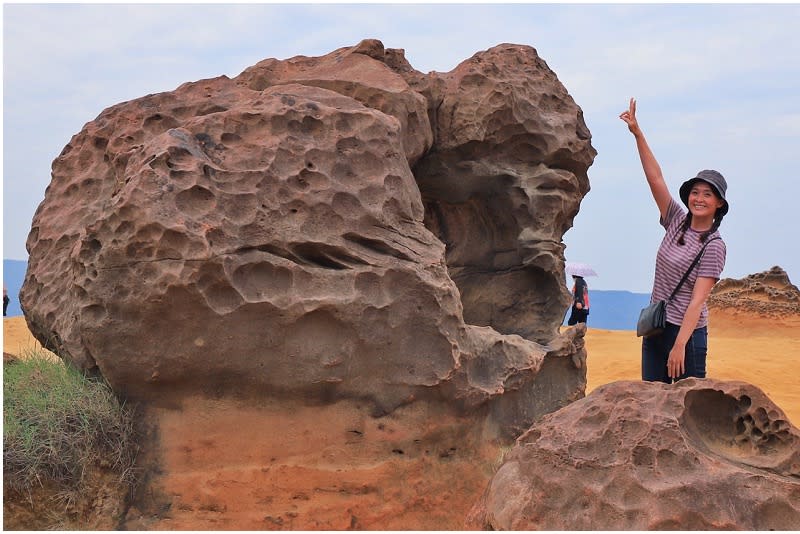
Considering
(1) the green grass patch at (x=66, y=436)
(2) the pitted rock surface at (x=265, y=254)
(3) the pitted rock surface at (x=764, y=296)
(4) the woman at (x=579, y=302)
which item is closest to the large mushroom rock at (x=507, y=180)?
(2) the pitted rock surface at (x=265, y=254)

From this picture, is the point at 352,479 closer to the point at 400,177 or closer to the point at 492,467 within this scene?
the point at 492,467

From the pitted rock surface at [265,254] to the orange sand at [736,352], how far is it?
298 cm

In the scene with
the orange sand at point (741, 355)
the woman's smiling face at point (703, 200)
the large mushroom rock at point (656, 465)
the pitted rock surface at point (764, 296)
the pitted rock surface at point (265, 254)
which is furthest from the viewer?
the pitted rock surface at point (764, 296)

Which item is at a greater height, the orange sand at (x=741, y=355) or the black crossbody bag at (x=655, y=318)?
the black crossbody bag at (x=655, y=318)

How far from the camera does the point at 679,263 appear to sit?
11.7 ft

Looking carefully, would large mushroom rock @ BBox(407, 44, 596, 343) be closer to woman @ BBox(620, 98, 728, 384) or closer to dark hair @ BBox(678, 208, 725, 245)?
woman @ BBox(620, 98, 728, 384)

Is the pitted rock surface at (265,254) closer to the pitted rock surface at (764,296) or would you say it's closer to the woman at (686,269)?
the woman at (686,269)

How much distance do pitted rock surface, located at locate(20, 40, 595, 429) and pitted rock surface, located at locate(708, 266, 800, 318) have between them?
9.66 metres

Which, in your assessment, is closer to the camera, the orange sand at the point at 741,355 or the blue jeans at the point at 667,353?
the blue jeans at the point at 667,353

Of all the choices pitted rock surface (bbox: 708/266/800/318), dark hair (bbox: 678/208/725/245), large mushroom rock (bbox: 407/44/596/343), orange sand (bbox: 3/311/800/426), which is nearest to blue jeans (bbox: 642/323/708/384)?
dark hair (bbox: 678/208/725/245)

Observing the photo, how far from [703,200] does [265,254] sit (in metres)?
1.75

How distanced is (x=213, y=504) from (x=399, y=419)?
0.83 meters

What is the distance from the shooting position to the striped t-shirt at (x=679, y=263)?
11.4ft

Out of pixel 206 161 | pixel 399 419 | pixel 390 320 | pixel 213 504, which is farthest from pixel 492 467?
pixel 206 161
